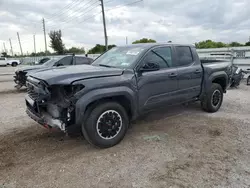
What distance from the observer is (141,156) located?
3.42m

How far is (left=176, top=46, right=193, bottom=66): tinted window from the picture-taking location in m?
4.72

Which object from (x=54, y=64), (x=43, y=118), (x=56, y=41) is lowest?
(x=43, y=118)

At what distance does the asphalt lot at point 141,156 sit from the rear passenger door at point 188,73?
2.27ft

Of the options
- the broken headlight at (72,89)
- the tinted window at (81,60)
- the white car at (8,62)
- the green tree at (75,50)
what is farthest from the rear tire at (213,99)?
the green tree at (75,50)

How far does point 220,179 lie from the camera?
278 cm

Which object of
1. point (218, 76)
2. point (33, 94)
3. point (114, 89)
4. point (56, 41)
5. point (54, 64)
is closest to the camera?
point (114, 89)

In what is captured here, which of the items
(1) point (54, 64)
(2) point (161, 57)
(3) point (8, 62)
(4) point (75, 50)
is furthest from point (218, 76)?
(4) point (75, 50)

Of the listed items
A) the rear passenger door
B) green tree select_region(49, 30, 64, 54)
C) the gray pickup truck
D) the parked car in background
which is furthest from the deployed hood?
green tree select_region(49, 30, 64, 54)

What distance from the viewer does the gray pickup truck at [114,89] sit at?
327 centimetres

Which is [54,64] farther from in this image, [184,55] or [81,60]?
[184,55]

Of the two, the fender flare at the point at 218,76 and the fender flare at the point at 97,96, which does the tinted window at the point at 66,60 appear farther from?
the fender flare at the point at 97,96

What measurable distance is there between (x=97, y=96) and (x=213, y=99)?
359 cm

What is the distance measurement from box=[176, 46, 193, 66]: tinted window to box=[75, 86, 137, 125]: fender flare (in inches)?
63.4

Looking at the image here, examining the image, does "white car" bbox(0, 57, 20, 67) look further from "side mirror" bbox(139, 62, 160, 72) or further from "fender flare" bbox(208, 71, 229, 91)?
"side mirror" bbox(139, 62, 160, 72)
